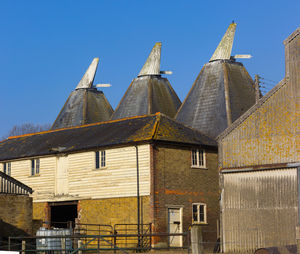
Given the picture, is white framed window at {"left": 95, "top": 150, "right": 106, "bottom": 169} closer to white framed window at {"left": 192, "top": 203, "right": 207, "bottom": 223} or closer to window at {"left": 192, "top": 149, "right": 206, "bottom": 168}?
window at {"left": 192, "top": 149, "right": 206, "bottom": 168}

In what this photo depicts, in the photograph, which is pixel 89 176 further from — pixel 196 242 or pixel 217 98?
pixel 196 242

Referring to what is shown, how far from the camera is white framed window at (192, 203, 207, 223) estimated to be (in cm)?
3724

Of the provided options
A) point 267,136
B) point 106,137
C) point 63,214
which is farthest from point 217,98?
point 267,136

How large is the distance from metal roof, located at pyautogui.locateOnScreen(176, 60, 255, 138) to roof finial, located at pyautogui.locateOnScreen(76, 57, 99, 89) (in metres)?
15.1

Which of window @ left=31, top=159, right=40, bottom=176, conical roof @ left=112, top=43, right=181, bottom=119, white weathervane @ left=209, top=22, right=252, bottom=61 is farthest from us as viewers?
conical roof @ left=112, top=43, right=181, bottom=119

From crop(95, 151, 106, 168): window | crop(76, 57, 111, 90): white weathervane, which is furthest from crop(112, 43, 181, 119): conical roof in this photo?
crop(95, 151, 106, 168): window

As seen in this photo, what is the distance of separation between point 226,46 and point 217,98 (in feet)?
21.6

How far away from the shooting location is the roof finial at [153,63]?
54.1m

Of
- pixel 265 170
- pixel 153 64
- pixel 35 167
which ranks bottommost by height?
pixel 265 170

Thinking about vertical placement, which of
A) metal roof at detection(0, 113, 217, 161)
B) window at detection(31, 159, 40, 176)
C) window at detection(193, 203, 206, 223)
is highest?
metal roof at detection(0, 113, 217, 161)

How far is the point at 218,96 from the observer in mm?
44969

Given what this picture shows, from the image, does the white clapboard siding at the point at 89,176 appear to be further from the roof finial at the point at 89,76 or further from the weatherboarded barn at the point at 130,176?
the roof finial at the point at 89,76

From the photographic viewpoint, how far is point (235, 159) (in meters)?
31.2

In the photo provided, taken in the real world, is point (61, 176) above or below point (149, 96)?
below
